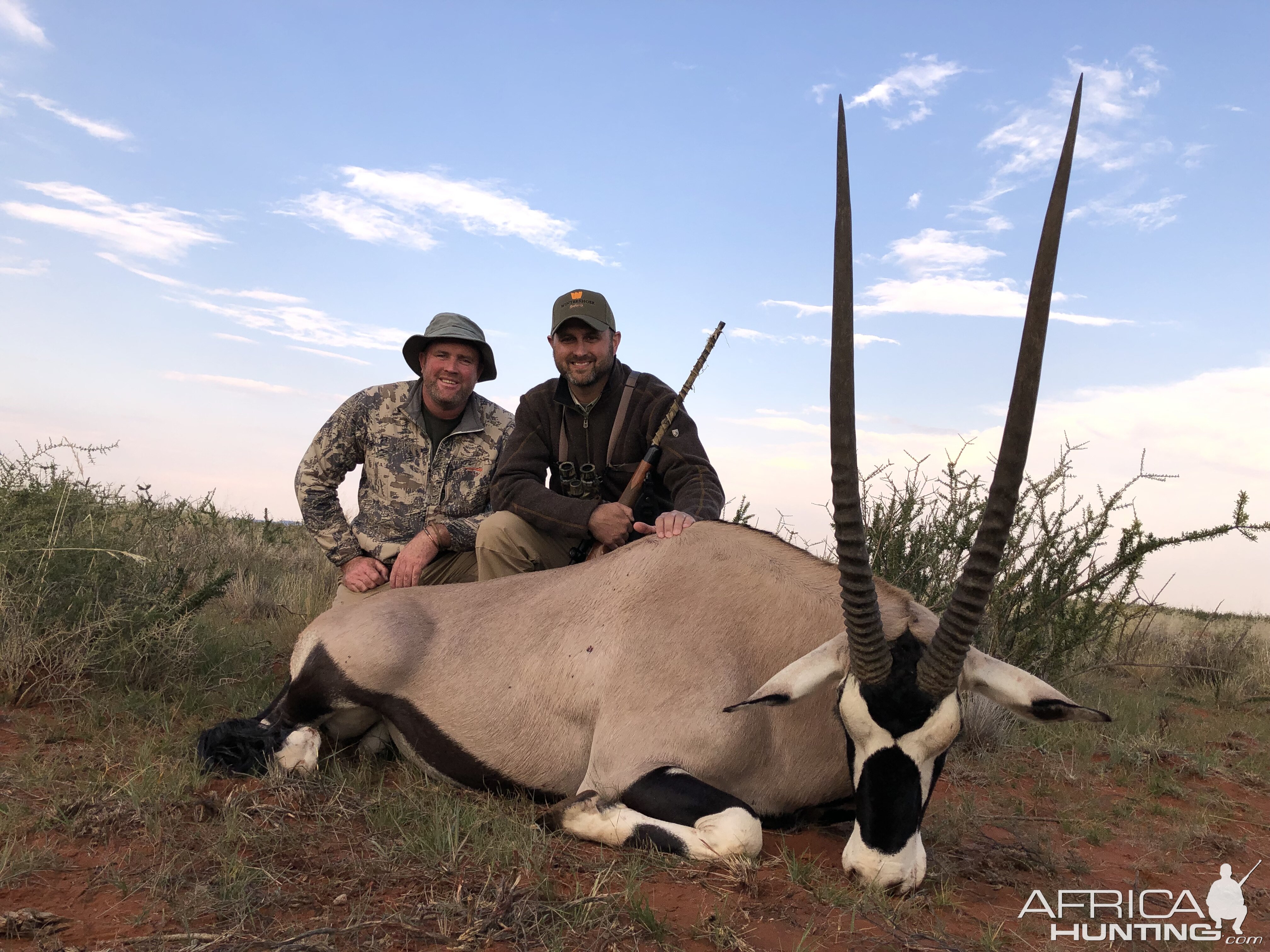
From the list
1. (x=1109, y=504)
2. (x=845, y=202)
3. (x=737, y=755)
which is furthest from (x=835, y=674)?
(x=1109, y=504)

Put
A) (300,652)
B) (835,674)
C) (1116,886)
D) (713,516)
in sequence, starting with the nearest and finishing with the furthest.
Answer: (835,674) < (1116,886) < (300,652) < (713,516)

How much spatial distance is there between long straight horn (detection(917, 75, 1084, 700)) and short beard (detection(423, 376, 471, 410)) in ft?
13.7

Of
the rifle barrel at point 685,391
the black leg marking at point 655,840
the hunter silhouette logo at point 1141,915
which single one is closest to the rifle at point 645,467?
the rifle barrel at point 685,391

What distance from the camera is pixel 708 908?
2.98 meters

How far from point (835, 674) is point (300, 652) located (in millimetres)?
2773

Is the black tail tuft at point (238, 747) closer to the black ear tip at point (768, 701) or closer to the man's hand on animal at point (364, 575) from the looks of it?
the man's hand on animal at point (364, 575)

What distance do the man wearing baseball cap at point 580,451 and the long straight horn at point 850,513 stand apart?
238cm

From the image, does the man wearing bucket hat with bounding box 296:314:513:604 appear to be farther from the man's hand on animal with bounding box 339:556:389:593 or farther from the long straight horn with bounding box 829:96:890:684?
the long straight horn with bounding box 829:96:890:684

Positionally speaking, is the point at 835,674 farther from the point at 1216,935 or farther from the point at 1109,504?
the point at 1109,504

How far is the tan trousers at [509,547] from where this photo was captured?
584 centimetres

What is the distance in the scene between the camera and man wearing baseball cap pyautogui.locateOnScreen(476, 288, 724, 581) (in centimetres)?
585

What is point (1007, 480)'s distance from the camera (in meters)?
3.11

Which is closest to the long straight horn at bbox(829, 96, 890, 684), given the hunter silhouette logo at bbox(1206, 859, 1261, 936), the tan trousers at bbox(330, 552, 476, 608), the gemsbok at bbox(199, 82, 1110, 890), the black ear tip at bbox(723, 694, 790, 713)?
the gemsbok at bbox(199, 82, 1110, 890)

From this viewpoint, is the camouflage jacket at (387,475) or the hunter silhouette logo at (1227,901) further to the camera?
the camouflage jacket at (387,475)
